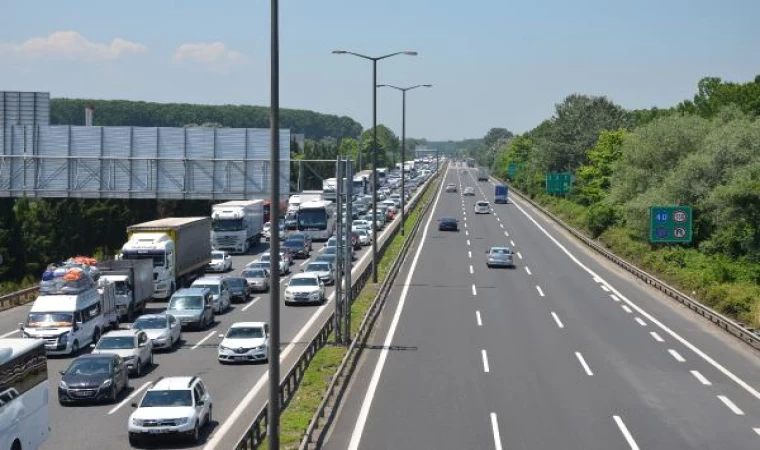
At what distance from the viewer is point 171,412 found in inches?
889

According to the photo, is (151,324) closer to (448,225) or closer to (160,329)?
(160,329)

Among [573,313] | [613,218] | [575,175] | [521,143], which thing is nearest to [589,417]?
[573,313]

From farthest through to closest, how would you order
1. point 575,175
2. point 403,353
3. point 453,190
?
point 453,190
point 575,175
point 403,353

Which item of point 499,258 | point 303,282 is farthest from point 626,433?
point 499,258

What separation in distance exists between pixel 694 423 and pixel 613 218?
190ft

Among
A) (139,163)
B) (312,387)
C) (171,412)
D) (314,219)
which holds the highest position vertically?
(139,163)

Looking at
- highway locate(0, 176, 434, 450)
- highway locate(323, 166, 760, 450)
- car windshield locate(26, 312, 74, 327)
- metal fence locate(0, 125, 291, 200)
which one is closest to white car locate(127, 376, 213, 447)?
highway locate(0, 176, 434, 450)

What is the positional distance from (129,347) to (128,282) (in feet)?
41.0

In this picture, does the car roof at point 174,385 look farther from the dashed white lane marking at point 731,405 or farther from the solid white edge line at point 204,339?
the dashed white lane marking at point 731,405

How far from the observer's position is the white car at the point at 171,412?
22.2 m

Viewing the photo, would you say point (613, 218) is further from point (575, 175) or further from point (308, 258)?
point (575, 175)

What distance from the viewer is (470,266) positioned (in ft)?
209

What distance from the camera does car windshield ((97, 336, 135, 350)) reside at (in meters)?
31.1

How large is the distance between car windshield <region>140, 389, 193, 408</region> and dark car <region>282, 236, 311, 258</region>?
4602 centimetres
